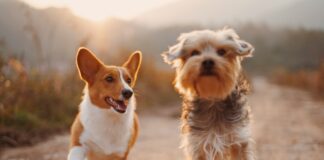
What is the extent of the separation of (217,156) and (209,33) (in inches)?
60.5

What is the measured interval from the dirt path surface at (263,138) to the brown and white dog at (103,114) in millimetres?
2988

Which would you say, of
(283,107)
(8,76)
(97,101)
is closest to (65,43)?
(283,107)

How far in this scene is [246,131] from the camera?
7.09 meters

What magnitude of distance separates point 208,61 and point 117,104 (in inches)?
52.8

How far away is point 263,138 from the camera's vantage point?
12.4 meters

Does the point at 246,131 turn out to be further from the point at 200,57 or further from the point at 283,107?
the point at 283,107

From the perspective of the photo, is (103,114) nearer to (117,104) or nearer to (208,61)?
(117,104)

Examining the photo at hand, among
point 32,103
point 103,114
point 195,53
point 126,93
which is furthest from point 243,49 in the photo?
point 32,103

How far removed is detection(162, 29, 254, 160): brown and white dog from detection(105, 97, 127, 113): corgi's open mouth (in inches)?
30.0

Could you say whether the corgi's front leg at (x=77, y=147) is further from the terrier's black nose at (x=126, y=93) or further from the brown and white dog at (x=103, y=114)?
the terrier's black nose at (x=126, y=93)

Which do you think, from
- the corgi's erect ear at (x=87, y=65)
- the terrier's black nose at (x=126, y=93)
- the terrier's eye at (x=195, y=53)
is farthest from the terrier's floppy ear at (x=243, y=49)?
the corgi's erect ear at (x=87, y=65)

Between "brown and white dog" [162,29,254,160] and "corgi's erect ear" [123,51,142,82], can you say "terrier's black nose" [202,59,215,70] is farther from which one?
"corgi's erect ear" [123,51,142,82]

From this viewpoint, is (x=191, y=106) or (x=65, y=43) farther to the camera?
(x=65, y=43)

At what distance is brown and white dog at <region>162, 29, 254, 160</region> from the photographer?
6766 mm
